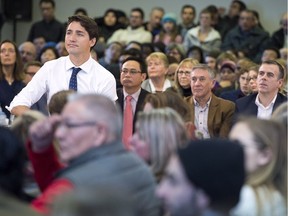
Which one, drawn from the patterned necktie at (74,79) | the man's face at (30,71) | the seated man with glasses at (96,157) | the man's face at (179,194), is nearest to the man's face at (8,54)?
the man's face at (30,71)

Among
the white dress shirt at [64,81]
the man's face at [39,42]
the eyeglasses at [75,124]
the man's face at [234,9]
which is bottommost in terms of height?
the man's face at [39,42]

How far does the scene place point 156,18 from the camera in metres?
11.3

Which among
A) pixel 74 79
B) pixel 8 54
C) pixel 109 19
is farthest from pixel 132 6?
pixel 74 79

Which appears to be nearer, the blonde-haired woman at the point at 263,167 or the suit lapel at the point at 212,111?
the blonde-haired woman at the point at 263,167

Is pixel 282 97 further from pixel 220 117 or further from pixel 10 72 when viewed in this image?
pixel 10 72

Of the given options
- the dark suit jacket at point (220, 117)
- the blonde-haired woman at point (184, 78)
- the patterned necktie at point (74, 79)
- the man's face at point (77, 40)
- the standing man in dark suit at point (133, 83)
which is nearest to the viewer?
the patterned necktie at point (74, 79)

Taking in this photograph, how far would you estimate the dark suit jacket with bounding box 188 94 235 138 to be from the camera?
624 cm

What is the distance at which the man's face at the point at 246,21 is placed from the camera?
10.7 metres

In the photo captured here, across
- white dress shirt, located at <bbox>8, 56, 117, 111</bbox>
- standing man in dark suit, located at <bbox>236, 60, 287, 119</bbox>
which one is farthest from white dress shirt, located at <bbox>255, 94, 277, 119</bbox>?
white dress shirt, located at <bbox>8, 56, 117, 111</bbox>

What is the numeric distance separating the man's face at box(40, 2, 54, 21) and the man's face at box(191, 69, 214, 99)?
5.11m

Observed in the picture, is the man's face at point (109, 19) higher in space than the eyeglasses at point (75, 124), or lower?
higher

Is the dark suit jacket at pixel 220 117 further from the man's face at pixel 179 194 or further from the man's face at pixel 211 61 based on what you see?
the man's face at pixel 179 194

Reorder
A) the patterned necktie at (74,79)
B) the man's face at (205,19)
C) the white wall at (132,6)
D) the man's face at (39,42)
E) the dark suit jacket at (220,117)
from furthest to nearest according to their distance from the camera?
1. the white wall at (132,6)
2. the man's face at (39,42)
3. the man's face at (205,19)
4. the dark suit jacket at (220,117)
5. the patterned necktie at (74,79)

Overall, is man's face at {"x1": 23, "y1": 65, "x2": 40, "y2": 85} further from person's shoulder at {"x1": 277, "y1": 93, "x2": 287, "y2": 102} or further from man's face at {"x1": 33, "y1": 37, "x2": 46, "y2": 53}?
man's face at {"x1": 33, "y1": 37, "x2": 46, "y2": 53}
